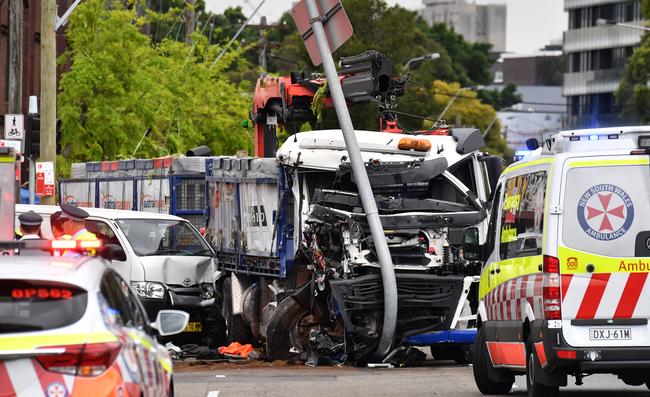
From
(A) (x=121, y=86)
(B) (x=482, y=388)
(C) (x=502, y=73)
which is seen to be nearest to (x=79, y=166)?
(A) (x=121, y=86)

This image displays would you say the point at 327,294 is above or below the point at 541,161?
below

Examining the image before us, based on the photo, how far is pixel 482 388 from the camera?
1527 centimetres

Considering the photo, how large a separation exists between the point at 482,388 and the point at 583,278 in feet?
10.00

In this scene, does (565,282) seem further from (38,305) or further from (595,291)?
(38,305)

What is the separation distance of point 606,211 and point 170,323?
4220 millimetres

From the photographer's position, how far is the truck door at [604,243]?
41.0 ft

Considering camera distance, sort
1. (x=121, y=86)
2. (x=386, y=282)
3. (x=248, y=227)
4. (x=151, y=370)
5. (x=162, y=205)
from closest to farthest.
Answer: (x=151, y=370) → (x=386, y=282) → (x=248, y=227) → (x=162, y=205) → (x=121, y=86)

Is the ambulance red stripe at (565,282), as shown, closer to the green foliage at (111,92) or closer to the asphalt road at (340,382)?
the asphalt road at (340,382)

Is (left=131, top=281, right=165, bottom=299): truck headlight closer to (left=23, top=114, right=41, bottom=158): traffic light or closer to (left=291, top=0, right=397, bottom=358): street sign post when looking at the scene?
(left=291, top=0, right=397, bottom=358): street sign post

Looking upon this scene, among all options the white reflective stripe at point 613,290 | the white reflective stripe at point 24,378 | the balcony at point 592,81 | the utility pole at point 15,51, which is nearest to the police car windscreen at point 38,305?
the white reflective stripe at point 24,378

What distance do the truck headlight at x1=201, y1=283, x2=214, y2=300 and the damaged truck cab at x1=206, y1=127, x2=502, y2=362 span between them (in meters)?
0.92

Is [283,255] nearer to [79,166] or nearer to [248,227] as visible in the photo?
[248,227]

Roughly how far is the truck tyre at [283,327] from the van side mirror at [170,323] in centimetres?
962

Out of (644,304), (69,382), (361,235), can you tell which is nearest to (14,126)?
(361,235)
